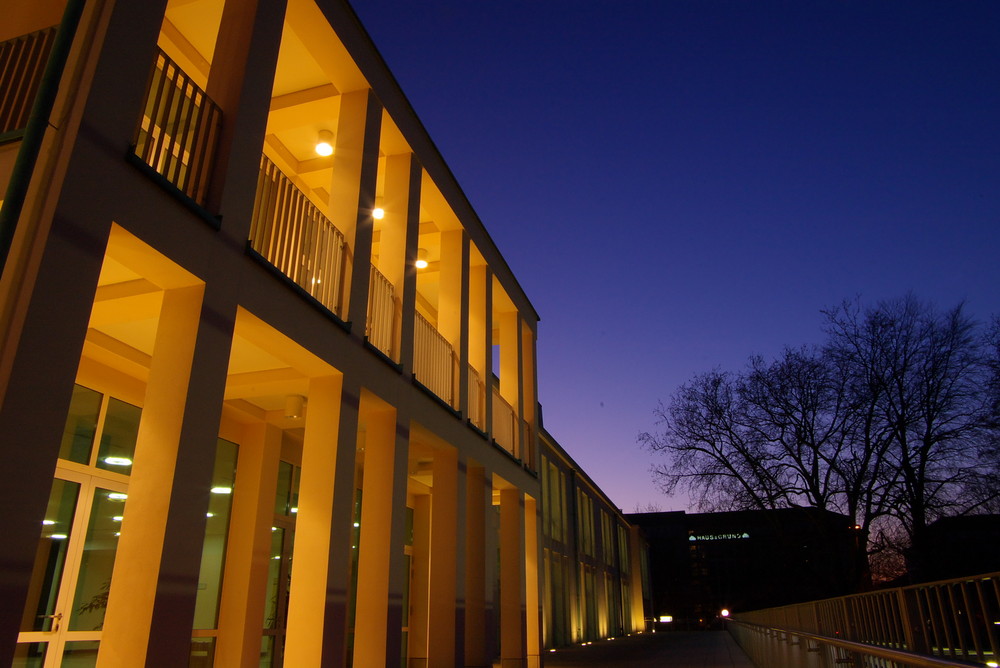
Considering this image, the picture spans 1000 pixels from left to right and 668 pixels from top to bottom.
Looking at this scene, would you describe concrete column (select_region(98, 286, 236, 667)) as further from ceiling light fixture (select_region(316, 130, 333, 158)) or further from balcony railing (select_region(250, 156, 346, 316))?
ceiling light fixture (select_region(316, 130, 333, 158))

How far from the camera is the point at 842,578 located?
23.5 meters

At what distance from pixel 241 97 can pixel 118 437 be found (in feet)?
13.9

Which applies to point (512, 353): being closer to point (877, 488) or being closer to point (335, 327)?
point (335, 327)

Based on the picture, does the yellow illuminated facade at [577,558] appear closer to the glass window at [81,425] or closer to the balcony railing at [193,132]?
the glass window at [81,425]

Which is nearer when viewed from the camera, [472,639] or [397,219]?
[397,219]

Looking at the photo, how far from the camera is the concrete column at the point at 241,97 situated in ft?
20.2

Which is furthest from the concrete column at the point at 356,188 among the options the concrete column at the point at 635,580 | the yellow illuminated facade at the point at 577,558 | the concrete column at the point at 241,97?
the concrete column at the point at 635,580

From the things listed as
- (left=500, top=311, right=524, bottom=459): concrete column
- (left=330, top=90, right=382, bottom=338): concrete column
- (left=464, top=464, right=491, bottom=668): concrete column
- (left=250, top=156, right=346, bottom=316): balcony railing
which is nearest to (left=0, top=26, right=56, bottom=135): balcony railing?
(left=250, top=156, right=346, bottom=316): balcony railing

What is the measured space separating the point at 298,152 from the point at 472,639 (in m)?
7.98

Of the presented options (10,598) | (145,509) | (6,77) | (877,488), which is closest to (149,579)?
(145,509)

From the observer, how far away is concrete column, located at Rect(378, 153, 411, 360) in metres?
9.74

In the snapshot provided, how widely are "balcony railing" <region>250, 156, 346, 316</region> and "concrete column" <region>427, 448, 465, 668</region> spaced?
3.81 meters

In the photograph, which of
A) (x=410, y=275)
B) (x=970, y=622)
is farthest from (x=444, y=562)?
(x=970, y=622)

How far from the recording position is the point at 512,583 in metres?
13.8
